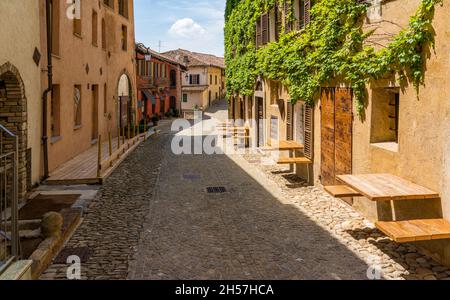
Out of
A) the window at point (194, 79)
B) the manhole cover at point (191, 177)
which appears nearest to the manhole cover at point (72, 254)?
the manhole cover at point (191, 177)

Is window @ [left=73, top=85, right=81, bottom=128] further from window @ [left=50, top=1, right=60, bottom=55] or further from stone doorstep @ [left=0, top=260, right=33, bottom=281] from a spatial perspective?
stone doorstep @ [left=0, top=260, right=33, bottom=281]

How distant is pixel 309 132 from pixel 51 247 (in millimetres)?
8087

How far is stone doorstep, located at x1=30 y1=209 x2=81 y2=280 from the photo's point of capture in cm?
581

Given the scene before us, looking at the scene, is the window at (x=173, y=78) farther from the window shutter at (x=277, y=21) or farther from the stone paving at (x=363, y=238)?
the stone paving at (x=363, y=238)

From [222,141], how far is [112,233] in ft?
53.9

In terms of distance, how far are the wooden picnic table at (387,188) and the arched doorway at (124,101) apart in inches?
740

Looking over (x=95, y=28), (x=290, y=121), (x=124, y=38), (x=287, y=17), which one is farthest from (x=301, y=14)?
(x=124, y=38)

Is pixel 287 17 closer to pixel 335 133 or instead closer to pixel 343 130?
pixel 335 133

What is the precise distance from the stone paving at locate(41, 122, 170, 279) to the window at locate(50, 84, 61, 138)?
238 centimetres

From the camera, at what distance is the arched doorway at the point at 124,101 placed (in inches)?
985

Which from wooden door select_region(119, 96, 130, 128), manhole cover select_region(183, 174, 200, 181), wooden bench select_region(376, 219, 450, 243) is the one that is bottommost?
manhole cover select_region(183, 174, 200, 181)

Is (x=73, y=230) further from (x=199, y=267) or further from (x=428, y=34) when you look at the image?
(x=428, y=34)

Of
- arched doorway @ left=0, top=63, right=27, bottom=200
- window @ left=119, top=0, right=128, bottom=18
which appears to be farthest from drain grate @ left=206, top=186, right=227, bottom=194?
window @ left=119, top=0, right=128, bottom=18
